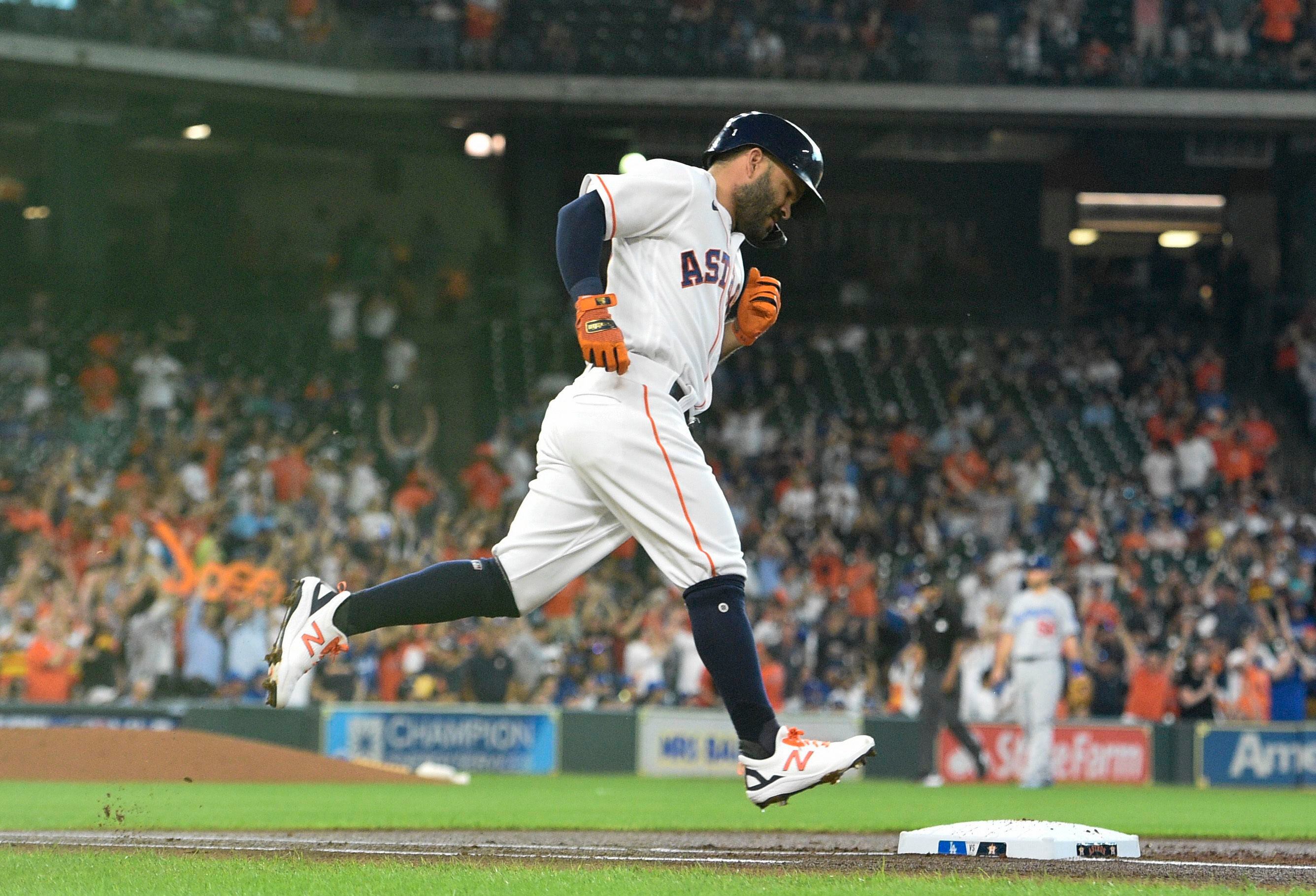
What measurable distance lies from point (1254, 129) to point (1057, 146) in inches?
191

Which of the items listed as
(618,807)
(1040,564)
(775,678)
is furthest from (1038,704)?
(618,807)

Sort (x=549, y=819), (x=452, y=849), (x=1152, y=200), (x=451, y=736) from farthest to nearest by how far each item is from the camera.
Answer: (x=1152, y=200) → (x=451, y=736) → (x=549, y=819) → (x=452, y=849)

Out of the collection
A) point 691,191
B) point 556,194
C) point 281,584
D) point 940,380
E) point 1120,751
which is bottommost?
point 1120,751

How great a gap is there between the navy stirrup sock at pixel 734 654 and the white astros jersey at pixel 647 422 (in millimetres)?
52

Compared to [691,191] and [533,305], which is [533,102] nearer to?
[533,305]

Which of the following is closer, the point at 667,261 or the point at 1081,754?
the point at 667,261

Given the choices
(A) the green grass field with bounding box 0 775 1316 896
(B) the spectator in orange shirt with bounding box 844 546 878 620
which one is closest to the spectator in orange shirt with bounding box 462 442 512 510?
(B) the spectator in orange shirt with bounding box 844 546 878 620

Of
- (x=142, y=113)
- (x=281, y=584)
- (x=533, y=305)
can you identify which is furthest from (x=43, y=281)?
(x=281, y=584)

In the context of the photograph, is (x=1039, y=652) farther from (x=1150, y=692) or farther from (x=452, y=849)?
(x=452, y=849)

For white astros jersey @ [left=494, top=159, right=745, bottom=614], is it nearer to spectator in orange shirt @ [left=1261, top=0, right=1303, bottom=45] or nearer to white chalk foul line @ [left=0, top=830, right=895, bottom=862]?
white chalk foul line @ [left=0, top=830, right=895, bottom=862]

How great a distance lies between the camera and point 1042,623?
14766 mm

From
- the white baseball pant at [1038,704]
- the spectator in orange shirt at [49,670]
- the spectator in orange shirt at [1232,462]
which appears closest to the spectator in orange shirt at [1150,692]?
the white baseball pant at [1038,704]

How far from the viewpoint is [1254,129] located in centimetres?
2514

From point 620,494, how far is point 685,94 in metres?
19.7
